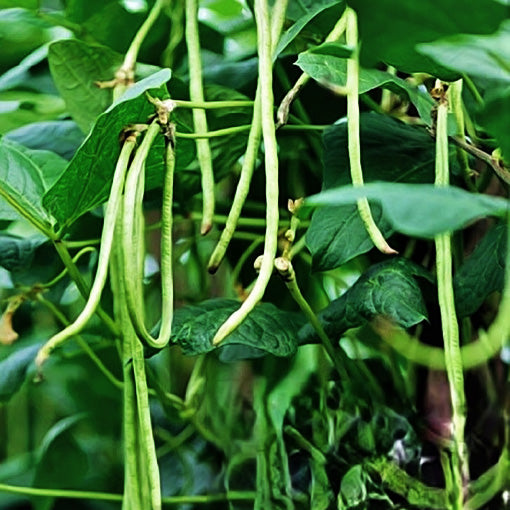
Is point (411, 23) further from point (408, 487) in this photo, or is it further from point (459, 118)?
point (408, 487)

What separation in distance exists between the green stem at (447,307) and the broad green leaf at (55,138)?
27 centimetres

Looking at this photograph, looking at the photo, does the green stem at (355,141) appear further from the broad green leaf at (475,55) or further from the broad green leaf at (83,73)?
the broad green leaf at (83,73)

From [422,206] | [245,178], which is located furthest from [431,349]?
[422,206]

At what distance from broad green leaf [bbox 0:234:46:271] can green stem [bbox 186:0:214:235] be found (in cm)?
14

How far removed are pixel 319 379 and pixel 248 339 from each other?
0.57ft

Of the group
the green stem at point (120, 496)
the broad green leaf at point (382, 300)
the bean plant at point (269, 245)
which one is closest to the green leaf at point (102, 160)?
the bean plant at point (269, 245)

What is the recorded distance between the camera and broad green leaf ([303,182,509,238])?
0.22 meters

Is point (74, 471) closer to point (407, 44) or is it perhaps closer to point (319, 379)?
point (319, 379)

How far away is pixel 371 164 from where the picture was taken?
0.45 metres

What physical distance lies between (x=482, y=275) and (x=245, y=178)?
12cm

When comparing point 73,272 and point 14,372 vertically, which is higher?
point 73,272

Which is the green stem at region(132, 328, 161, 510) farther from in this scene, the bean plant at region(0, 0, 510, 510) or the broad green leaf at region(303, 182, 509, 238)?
the broad green leaf at region(303, 182, 509, 238)

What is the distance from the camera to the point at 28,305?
0.68 m

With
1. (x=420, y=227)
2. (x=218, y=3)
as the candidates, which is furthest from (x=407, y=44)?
(x=218, y=3)
